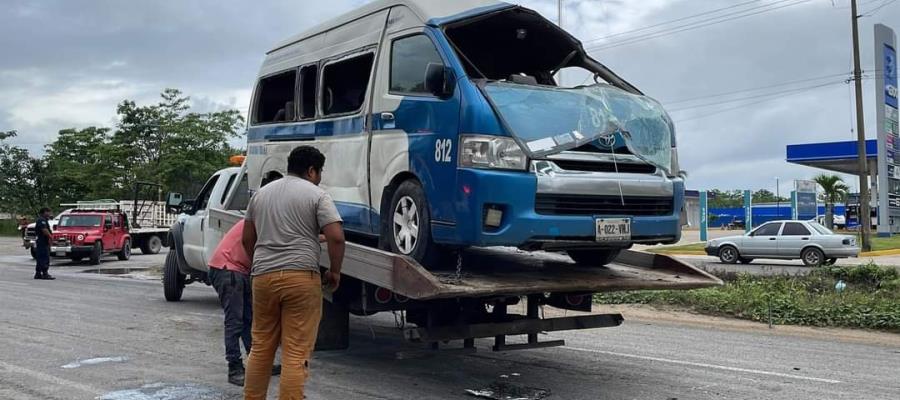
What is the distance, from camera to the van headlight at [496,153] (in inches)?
218

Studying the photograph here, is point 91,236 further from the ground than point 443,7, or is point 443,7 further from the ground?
point 443,7

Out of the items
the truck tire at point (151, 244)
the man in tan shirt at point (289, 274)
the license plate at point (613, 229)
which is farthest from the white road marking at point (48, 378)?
the truck tire at point (151, 244)

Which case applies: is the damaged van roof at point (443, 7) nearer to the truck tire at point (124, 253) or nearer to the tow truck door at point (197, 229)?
the tow truck door at point (197, 229)

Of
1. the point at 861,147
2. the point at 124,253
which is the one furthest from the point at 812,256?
the point at 124,253

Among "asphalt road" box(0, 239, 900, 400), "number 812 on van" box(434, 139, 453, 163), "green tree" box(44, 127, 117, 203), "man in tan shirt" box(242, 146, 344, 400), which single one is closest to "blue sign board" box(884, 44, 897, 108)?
"asphalt road" box(0, 239, 900, 400)

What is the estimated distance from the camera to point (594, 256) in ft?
22.9

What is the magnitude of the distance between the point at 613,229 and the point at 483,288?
46.4 inches

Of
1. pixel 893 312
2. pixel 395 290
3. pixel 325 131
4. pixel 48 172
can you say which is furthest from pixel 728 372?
pixel 48 172

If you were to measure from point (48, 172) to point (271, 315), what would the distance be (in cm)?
5557

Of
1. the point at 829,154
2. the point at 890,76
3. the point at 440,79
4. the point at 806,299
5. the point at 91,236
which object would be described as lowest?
the point at 806,299

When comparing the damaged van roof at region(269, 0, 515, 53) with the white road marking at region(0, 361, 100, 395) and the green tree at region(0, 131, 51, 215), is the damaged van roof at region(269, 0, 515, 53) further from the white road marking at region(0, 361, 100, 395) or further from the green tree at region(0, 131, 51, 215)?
the green tree at region(0, 131, 51, 215)

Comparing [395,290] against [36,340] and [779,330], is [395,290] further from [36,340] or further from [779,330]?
[779,330]

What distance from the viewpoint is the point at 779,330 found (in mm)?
10883

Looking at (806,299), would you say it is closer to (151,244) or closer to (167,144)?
(151,244)
